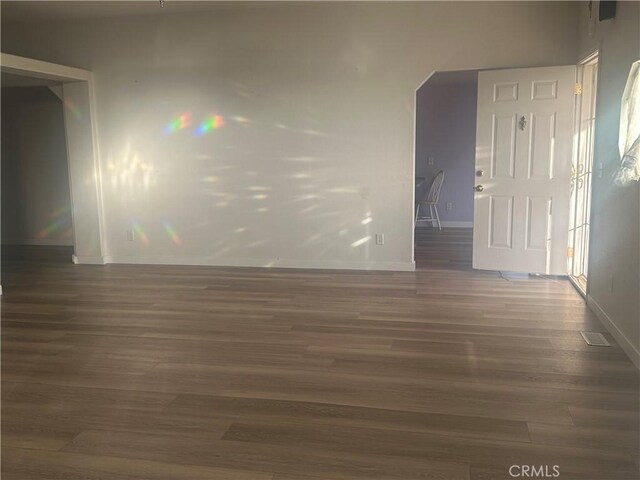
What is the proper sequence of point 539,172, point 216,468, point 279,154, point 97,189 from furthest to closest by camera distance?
point 97,189 → point 279,154 → point 539,172 → point 216,468

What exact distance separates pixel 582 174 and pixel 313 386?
3.68m

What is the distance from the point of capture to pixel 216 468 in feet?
6.72

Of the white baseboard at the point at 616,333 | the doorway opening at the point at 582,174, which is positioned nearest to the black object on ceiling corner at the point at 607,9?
the doorway opening at the point at 582,174

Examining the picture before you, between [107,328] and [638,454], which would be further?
[107,328]

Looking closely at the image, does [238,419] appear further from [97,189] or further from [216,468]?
[97,189]

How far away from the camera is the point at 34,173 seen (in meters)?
7.82

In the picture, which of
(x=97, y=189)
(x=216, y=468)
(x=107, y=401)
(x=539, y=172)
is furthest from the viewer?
(x=97, y=189)

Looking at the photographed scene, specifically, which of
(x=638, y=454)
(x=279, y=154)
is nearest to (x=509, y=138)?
(x=279, y=154)

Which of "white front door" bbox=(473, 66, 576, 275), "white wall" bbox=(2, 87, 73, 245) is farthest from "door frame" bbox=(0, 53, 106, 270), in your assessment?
"white front door" bbox=(473, 66, 576, 275)

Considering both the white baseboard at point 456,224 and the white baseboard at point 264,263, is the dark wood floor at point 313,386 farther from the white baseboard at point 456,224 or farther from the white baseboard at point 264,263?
the white baseboard at point 456,224

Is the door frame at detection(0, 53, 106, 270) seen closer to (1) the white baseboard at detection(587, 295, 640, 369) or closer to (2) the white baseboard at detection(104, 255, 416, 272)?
(2) the white baseboard at detection(104, 255, 416, 272)

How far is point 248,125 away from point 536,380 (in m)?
4.02

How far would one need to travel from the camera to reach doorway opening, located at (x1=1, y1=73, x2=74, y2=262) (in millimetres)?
7648
